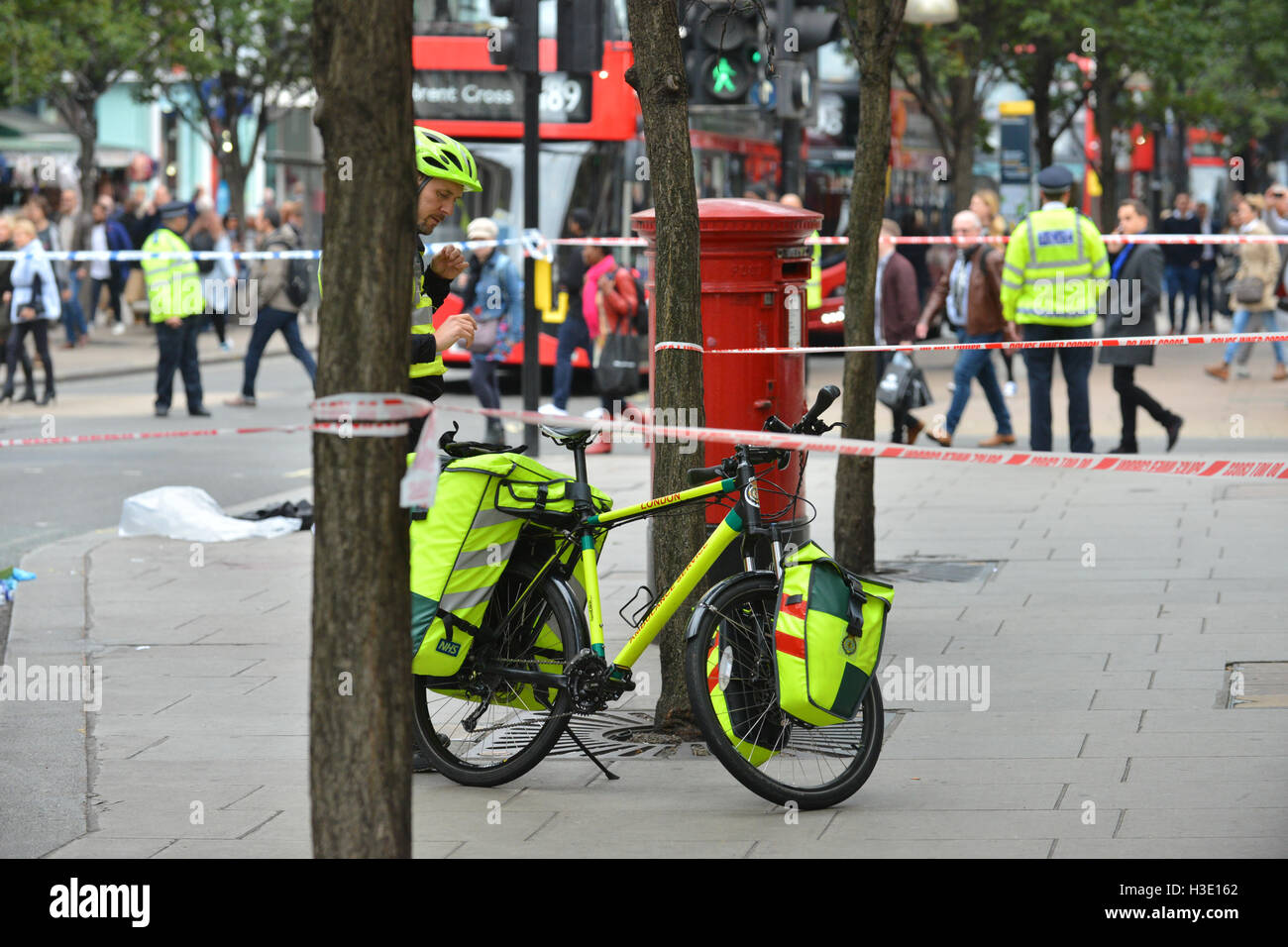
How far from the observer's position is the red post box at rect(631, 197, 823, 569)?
7.60 meters

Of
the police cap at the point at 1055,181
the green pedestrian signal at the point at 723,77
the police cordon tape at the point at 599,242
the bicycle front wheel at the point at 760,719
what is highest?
the green pedestrian signal at the point at 723,77

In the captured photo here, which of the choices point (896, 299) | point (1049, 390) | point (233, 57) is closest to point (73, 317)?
point (233, 57)

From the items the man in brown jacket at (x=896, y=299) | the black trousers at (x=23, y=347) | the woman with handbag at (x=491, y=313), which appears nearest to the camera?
the man in brown jacket at (x=896, y=299)

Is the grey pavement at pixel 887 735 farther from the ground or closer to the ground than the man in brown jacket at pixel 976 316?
closer to the ground

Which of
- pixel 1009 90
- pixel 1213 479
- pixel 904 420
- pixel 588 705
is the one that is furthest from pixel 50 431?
pixel 1009 90

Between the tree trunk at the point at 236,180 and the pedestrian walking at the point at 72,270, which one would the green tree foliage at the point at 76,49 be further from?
the tree trunk at the point at 236,180

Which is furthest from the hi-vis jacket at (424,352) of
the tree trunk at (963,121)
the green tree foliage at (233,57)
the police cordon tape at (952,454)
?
the green tree foliage at (233,57)

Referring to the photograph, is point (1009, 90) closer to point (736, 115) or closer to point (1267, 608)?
point (736, 115)

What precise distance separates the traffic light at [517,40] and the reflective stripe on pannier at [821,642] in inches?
285

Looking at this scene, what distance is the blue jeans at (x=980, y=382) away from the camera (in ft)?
44.7

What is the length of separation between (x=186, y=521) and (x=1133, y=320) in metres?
6.36

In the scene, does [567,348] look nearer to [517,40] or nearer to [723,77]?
[723,77]

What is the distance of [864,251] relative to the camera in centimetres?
862

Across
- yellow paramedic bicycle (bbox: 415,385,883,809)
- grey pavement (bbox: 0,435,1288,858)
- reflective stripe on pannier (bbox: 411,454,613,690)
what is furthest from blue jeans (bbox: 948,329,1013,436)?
reflective stripe on pannier (bbox: 411,454,613,690)
